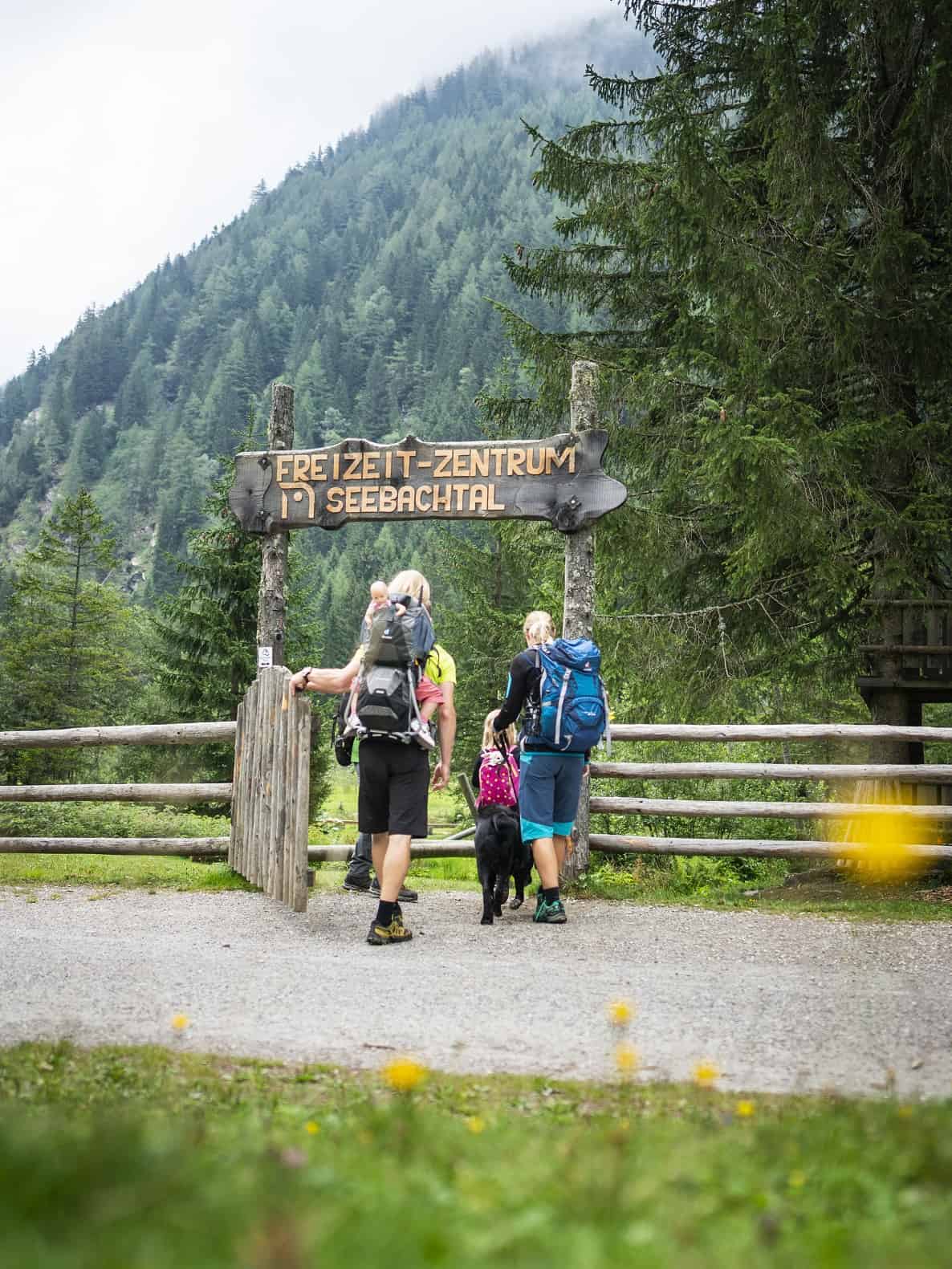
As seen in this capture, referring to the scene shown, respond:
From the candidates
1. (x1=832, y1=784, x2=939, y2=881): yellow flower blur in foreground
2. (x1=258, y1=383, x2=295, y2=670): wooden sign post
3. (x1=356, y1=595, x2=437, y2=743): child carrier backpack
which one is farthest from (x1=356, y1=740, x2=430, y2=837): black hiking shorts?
(x1=832, y1=784, x2=939, y2=881): yellow flower blur in foreground

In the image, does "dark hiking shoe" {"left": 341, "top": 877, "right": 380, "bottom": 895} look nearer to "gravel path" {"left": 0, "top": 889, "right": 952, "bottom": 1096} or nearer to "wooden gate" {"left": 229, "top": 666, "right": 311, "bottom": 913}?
"gravel path" {"left": 0, "top": 889, "right": 952, "bottom": 1096}

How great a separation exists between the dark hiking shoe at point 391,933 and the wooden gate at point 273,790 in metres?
1.06

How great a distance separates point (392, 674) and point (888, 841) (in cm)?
442

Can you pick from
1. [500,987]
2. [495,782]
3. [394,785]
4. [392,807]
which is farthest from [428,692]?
[500,987]

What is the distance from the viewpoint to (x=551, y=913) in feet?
24.9

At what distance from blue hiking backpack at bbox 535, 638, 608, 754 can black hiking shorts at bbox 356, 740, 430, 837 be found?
3.16 ft

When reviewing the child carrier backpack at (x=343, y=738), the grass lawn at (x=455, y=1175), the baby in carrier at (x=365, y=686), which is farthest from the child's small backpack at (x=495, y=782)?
the grass lawn at (x=455, y=1175)

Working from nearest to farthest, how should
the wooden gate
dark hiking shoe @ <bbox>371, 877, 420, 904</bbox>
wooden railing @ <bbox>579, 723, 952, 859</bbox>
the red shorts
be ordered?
the red shorts
the wooden gate
dark hiking shoe @ <bbox>371, 877, 420, 904</bbox>
wooden railing @ <bbox>579, 723, 952, 859</bbox>

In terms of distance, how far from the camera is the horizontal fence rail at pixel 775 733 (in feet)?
28.9

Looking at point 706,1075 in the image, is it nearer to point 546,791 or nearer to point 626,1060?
point 626,1060

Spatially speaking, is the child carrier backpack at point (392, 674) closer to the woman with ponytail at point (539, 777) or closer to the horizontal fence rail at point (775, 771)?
the woman with ponytail at point (539, 777)

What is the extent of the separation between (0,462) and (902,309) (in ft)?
626

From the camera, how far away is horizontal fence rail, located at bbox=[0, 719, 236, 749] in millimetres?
9422

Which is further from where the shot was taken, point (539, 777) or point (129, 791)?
point (129, 791)
